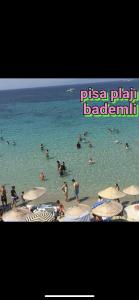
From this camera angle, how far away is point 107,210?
437 inches

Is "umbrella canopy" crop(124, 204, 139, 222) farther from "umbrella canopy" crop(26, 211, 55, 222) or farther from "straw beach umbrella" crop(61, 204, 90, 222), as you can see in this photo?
"umbrella canopy" crop(26, 211, 55, 222)

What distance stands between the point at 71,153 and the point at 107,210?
7395mm

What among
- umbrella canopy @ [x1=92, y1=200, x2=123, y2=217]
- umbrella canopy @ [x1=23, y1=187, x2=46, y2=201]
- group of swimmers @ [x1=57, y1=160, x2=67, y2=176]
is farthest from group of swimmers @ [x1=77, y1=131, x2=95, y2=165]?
umbrella canopy @ [x1=92, y1=200, x2=123, y2=217]

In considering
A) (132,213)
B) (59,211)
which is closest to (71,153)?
(59,211)

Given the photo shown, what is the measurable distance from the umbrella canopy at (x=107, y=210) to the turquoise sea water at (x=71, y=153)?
8.46ft

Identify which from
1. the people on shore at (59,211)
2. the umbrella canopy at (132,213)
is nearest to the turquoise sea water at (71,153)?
the people on shore at (59,211)

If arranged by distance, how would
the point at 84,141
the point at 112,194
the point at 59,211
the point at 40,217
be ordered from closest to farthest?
the point at 40,217, the point at 112,194, the point at 59,211, the point at 84,141

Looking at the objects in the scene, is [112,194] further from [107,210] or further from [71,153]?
[71,153]

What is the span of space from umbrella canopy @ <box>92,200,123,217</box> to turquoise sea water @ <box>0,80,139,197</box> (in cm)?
258

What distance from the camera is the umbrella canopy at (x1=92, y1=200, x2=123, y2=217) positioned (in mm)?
11057

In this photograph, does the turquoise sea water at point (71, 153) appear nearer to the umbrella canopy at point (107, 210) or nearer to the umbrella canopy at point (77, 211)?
the umbrella canopy at point (77, 211)
